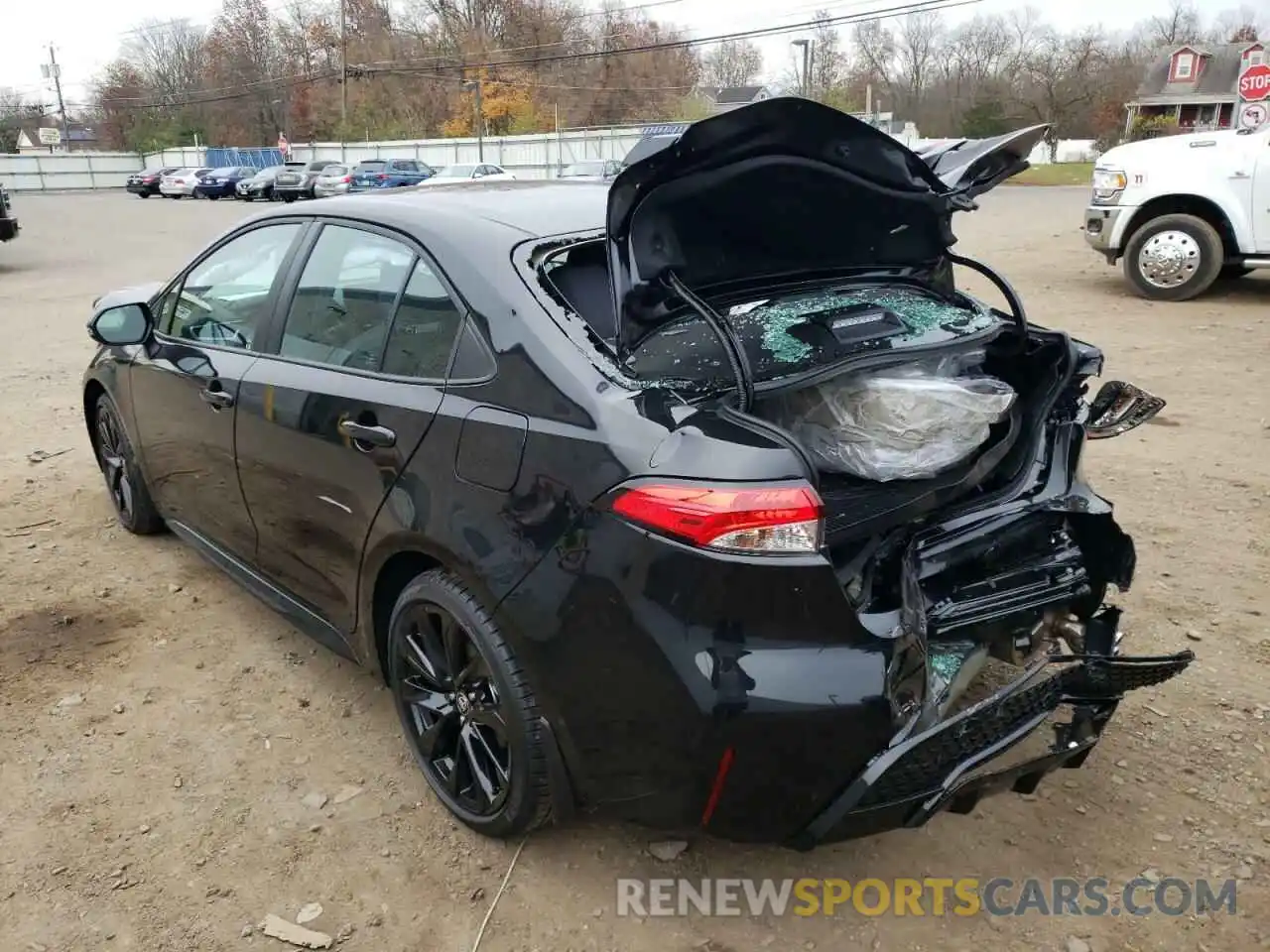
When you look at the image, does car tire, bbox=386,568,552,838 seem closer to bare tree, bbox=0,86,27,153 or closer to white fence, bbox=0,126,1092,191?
white fence, bbox=0,126,1092,191

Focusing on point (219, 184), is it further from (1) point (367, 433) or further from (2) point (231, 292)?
(1) point (367, 433)

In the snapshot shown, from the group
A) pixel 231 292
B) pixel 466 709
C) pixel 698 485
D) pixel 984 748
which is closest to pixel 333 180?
pixel 231 292

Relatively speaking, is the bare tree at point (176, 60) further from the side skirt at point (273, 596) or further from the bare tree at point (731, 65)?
the side skirt at point (273, 596)

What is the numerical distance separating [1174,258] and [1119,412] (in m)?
8.20

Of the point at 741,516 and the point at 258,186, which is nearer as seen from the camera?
the point at 741,516

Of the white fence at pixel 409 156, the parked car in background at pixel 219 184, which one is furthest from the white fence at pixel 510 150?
the parked car in background at pixel 219 184

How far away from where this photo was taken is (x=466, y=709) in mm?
2582

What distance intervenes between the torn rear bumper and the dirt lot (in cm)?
35

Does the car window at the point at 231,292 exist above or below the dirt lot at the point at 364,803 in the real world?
above

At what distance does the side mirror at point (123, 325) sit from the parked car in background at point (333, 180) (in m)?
31.6

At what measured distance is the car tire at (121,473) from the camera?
4391mm

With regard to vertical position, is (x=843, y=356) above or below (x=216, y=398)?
above

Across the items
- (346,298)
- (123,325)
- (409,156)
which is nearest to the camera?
(346,298)

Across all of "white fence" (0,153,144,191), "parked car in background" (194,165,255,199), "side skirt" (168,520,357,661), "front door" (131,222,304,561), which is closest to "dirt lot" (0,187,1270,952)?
"side skirt" (168,520,357,661)
